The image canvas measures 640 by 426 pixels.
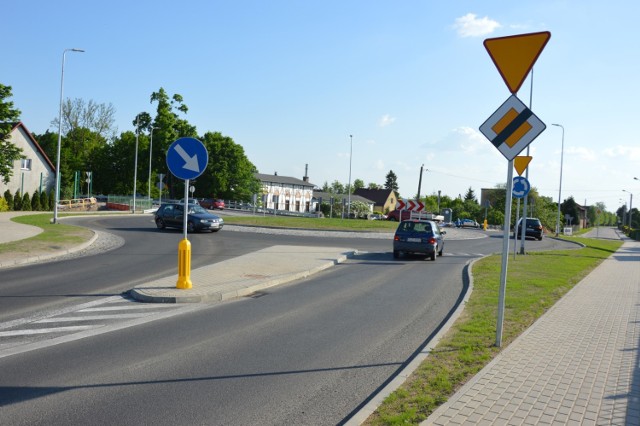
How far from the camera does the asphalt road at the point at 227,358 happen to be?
187 inches

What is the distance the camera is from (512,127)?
22.2 ft

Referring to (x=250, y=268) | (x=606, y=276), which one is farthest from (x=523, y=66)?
(x=606, y=276)

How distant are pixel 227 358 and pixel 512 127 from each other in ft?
14.9

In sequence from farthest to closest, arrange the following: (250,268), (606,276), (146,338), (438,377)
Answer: (606,276), (250,268), (146,338), (438,377)

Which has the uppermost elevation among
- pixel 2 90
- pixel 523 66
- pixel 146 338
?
pixel 2 90

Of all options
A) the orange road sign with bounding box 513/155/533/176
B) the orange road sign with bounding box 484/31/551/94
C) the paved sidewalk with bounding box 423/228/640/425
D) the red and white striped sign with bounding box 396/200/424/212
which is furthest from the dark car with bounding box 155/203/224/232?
the orange road sign with bounding box 484/31/551/94

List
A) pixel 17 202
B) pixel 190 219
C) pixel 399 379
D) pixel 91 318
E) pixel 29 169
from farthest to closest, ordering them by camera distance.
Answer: pixel 29 169, pixel 17 202, pixel 190 219, pixel 91 318, pixel 399 379

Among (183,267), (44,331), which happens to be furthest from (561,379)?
(183,267)

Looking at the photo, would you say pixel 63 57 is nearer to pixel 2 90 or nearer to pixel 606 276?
pixel 2 90

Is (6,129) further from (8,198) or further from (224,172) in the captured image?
(224,172)

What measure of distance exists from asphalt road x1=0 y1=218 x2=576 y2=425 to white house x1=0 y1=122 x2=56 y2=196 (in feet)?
133

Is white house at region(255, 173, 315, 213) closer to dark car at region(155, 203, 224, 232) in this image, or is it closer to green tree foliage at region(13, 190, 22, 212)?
green tree foliage at region(13, 190, 22, 212)

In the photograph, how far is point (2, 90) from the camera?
31156mm

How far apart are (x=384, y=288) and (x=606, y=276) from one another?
27.9 feet
